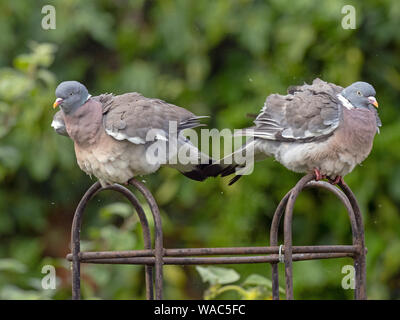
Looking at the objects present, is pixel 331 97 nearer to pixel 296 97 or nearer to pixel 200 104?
pixel 296 97

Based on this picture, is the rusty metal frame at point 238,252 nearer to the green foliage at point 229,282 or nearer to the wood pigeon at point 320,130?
the wood pigeon at point 320,130

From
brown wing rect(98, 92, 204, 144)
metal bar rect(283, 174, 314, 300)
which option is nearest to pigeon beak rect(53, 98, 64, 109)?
brown wing rect(98, 92, 204, 144)

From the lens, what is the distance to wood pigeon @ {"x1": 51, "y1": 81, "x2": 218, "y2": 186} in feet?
7.88

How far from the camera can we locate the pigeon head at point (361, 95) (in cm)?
251

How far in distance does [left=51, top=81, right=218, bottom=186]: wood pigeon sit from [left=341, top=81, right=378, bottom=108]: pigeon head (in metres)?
0.61

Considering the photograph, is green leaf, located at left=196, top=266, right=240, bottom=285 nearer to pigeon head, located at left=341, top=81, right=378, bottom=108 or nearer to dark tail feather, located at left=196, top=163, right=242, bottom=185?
dark tail feather, located at left=196, top=163, right=242, bottom=185

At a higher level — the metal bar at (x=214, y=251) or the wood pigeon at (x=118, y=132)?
the wood pigeon at (x=118, y=132)

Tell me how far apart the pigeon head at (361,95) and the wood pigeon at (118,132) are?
0.61m

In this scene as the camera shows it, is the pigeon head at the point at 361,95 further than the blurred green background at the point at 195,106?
No

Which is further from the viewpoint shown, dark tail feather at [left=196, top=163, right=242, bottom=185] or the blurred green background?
the blurred green background

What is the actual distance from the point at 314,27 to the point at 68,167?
1687 mm

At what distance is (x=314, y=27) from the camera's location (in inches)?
160

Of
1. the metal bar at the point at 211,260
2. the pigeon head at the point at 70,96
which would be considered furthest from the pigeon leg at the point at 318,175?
the pigeon head at the point at 70,96

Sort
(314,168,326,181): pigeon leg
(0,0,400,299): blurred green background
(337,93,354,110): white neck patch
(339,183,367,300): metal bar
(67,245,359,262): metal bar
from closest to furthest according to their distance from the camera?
(67,245,359,262): metal bar < (339,183,367,300): metal bar < (314,168,326,181): pigeon leg < (337,93,354,110): white neck patch < (0,0,400,299): blurred green background
